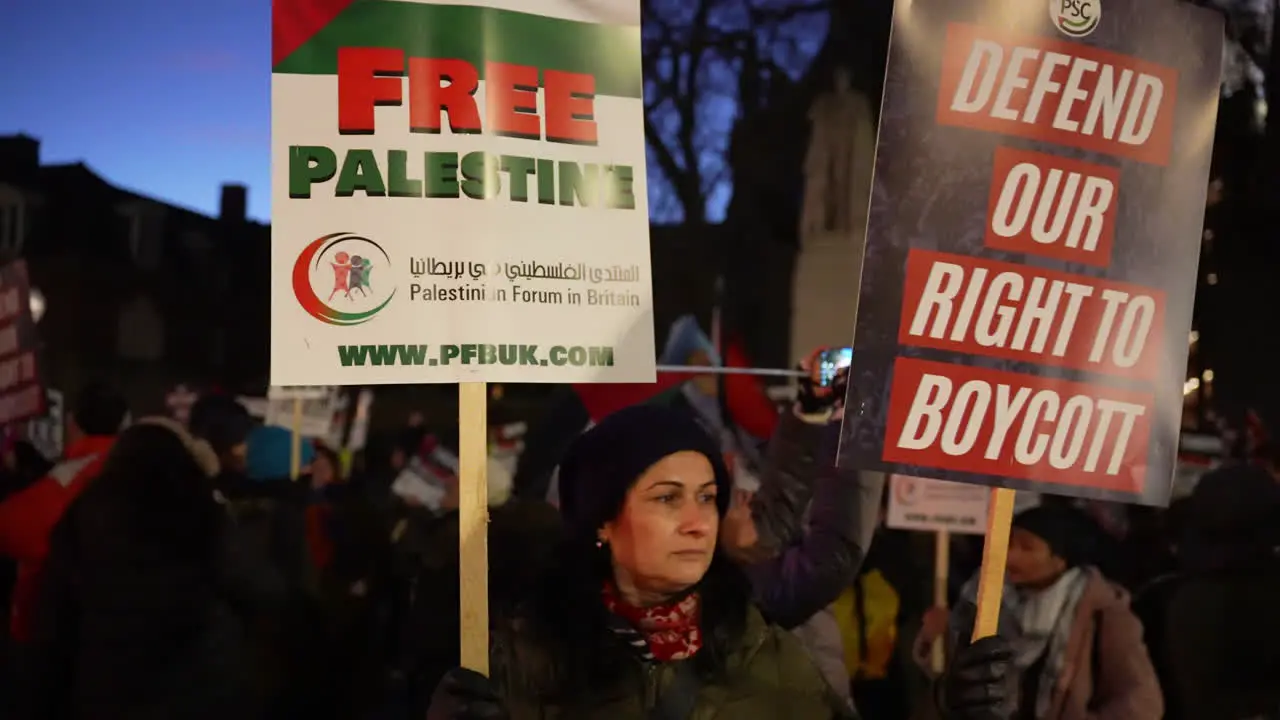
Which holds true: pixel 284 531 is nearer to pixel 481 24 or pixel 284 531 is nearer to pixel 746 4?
pixel 481 24

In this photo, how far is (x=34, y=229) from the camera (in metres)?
5.76

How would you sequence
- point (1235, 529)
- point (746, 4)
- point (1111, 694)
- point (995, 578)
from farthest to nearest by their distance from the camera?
1. point (746, 4)
2. point (1235, 529)
3. point (1111, 694)
4. point (995, 578)

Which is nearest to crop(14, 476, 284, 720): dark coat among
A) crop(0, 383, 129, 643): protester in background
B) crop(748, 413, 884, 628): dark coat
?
crop(0, 383, 129, 643): protester in background

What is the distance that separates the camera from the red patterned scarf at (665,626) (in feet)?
5.75

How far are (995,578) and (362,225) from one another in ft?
4.08

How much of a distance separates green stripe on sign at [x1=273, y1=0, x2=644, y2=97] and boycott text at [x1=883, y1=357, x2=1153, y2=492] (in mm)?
751

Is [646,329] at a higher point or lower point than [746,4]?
lower

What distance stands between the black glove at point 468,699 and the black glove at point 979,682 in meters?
0.78

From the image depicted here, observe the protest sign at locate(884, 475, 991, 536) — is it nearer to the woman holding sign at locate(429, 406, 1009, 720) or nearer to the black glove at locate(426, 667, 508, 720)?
Result: the woman holding sign at locate(429, 406, 1009, 720)

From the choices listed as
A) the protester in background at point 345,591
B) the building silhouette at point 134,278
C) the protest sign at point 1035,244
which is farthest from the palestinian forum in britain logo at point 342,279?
the building silhouette at point 134,278

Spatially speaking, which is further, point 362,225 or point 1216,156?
point 1216,156

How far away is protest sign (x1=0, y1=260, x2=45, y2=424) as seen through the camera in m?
3.88

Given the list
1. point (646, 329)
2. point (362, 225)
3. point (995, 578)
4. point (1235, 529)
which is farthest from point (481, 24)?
point (1235, 529)

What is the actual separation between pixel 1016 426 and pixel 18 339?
11.8 ft
